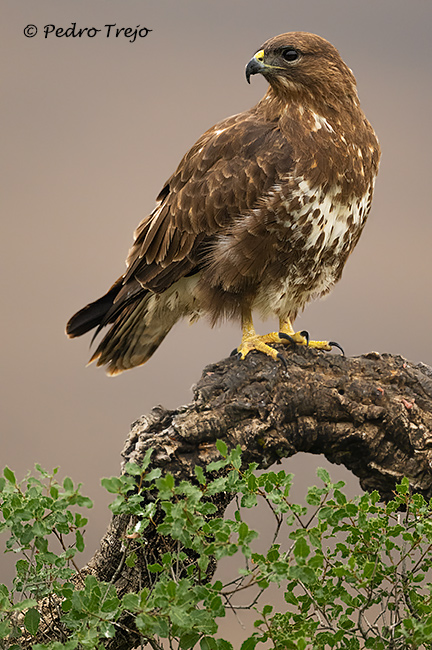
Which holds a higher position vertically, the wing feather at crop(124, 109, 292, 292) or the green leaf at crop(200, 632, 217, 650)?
the wing feather at crop(124, 109, 292, 292)

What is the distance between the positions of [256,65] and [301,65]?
15 centimetres

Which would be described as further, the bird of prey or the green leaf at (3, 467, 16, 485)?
the bird of prey

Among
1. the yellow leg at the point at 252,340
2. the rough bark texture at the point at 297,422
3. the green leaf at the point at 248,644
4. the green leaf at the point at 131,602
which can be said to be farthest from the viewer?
the yellow leg at the point at 252,340

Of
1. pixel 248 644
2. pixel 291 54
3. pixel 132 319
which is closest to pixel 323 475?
pixel 248 644

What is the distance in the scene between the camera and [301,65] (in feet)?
8.34

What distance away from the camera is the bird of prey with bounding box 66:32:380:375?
8.32 ft

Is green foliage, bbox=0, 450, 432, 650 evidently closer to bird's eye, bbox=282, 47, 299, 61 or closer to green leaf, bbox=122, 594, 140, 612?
green leaf, bbox=122, 594, 140, 612

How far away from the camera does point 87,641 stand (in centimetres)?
158

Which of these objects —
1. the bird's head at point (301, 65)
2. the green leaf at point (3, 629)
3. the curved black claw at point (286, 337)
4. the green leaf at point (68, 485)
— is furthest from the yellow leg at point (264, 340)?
the green leaf at point (3, 629)

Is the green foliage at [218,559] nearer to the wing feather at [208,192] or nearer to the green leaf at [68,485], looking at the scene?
the green leaf at [68,485]

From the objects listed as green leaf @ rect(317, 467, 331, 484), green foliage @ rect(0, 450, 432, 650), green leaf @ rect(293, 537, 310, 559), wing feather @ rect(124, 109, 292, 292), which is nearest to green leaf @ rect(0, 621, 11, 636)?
green foliage @ rect(0, 450, 432, 650)

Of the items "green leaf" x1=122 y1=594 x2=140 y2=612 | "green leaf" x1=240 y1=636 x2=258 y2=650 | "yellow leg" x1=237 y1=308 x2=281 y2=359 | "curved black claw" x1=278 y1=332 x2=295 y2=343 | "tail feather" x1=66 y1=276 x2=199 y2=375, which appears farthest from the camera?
"tail feather" x1=66 y1=276 x2=199 y2=375

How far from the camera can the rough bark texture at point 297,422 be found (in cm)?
224

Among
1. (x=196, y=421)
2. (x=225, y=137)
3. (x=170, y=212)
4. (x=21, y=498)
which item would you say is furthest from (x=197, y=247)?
(x=21, y=498)
